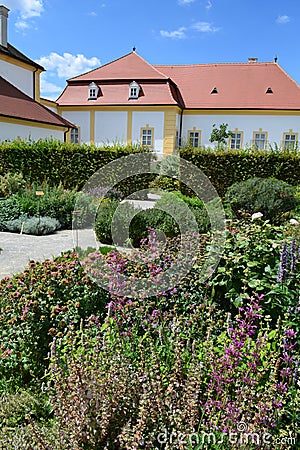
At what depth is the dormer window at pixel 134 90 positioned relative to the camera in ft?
78.5

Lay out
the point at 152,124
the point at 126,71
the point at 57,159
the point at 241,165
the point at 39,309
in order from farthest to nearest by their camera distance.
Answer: the point at 126,71 < the point at 152,124 < the point at 57,159 < the point at 241,165 < the point at 39,309

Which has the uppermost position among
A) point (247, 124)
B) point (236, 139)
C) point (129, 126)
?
point (247, 124)

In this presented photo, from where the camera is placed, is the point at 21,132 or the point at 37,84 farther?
the point at 37,84

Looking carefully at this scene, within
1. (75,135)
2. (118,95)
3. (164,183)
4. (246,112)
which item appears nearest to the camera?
(164,183)

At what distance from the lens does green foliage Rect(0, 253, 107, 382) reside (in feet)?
9.00

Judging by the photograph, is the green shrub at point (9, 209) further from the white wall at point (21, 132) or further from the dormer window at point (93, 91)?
the dormer window at point (93, 91)

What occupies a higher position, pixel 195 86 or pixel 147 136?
pixel 195 86

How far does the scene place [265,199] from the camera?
9.63 meters

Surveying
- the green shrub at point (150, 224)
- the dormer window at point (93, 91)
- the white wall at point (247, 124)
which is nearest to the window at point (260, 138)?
the white wall at point (247, 124)

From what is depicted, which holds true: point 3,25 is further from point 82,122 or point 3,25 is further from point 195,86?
point 195,86

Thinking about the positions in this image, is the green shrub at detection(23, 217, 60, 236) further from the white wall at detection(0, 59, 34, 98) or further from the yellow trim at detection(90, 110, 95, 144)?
the yellow trim at detection(90, 110, 95, 144)

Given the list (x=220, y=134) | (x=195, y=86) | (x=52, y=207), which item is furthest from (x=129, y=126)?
(x=52, y=207)

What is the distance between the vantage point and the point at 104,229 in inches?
287

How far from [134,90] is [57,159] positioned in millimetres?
11989
